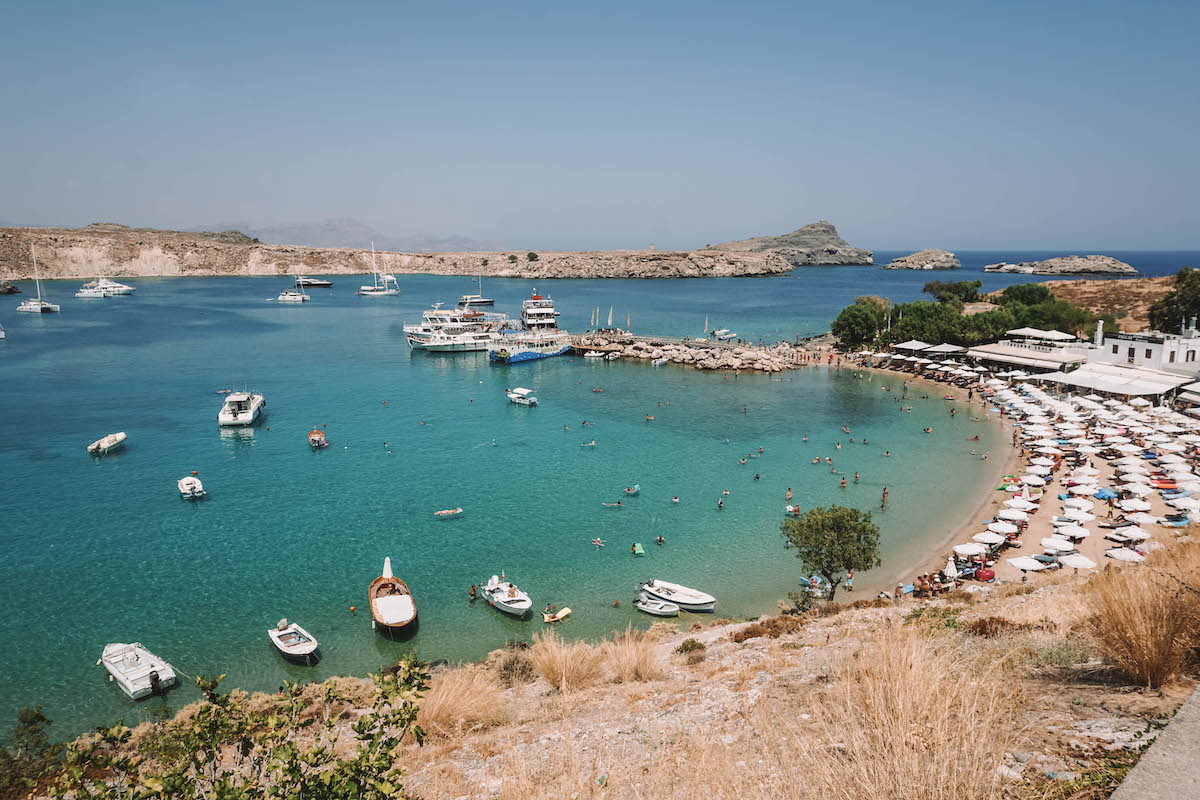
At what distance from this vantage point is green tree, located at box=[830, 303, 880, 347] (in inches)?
2542

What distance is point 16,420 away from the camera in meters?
41.6

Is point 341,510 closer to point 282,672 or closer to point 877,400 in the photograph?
point 282,672

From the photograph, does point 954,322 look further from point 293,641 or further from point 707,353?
point 293,641

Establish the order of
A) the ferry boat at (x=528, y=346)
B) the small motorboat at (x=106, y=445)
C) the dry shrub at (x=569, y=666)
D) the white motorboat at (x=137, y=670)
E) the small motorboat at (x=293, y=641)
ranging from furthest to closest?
the ferry boat at (x=528, y=346) → the small motorboat at (x=106, y=445) → the small motorboat at (x=293, y=641) → the white motorboat at (x=137, y=670) → the dry shrub at (x=569, y=666)

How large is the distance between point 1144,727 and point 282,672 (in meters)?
18.9

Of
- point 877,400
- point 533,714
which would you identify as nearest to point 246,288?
point 877,400

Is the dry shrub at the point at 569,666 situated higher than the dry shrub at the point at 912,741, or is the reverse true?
the dry shrub at the point at 912,741

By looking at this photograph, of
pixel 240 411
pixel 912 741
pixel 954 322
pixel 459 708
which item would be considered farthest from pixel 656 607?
pixel 954 322

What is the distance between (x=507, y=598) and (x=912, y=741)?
16930 millimetres

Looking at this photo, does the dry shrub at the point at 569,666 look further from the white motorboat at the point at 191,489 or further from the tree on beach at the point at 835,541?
the white motorboat at the point at 191,489

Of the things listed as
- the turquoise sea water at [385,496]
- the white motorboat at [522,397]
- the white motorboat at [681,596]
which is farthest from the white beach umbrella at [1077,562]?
the white motorboat at [522,397]

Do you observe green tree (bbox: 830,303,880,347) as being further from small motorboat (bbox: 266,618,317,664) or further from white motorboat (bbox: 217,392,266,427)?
small motorboat (bbox: 266,618,317,664)

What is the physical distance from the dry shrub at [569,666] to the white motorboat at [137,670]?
10.8 metres

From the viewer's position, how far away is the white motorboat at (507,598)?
20.4 metres
